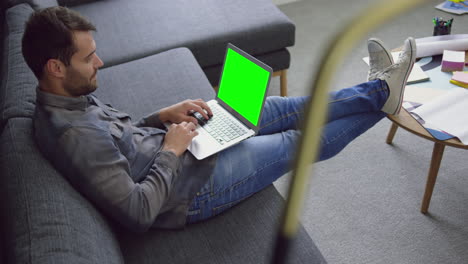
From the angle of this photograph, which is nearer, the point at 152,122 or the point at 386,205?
the point at 152,122

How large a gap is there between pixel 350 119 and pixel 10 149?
1.15 m

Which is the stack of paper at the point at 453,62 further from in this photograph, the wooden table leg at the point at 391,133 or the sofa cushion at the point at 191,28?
the sofa cushion at the point at 191,28

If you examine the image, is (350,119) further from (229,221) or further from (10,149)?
(10,149)

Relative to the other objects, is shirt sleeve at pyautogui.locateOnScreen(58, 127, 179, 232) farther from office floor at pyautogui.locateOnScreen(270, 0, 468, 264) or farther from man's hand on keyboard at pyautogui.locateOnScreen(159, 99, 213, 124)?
office floor at pyautogui.locateOnScreen(270, 0, 468, 264)

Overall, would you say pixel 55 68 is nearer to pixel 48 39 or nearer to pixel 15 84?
pixel 48 39

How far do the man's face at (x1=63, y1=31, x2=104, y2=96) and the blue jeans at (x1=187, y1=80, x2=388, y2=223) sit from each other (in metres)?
0.49

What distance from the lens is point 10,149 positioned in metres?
1.24

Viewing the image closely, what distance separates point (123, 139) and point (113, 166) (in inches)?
7.9

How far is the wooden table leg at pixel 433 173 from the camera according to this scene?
1726 millimetres

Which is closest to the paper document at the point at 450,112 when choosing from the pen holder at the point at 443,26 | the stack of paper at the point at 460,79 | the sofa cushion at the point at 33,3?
the stack of paper at the point at 460,79

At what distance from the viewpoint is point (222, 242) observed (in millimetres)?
1317

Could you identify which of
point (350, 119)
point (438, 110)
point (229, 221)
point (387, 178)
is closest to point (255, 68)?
point (350, 119)

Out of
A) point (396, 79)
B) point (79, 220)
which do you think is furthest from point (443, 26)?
point (79, 220)

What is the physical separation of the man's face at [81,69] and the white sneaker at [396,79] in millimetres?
1074
